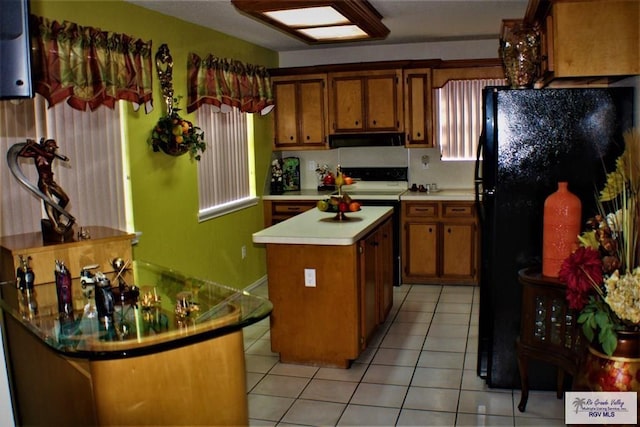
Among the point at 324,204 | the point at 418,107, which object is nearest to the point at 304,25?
the point at 324,204

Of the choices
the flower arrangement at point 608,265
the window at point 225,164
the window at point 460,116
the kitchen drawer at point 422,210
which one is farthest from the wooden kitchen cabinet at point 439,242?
the flower arrangement at point 608,265

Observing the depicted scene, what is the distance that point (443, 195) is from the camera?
19.0ft

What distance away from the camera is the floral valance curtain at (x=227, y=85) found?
185 inches

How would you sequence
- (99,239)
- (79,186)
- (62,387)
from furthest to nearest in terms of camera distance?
(79,186) → (99,239) → (62,387)

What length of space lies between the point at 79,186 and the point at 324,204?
1.61m

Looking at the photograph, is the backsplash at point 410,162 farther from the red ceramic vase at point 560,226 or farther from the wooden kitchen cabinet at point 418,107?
the red ceramic vase at point 560,226

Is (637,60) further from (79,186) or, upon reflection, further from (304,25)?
(79,186)

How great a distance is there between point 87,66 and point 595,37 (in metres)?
2.74

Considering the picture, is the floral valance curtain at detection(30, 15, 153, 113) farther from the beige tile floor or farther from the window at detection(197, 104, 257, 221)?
the beige tile floor

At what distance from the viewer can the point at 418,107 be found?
593 cm

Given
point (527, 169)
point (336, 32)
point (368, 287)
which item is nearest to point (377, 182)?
point (336, 32)

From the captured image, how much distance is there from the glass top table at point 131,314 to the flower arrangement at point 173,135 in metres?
1.67

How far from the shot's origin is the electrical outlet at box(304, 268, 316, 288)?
3820mm

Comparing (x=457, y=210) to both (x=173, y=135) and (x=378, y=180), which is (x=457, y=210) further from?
(x=173, y=135)
